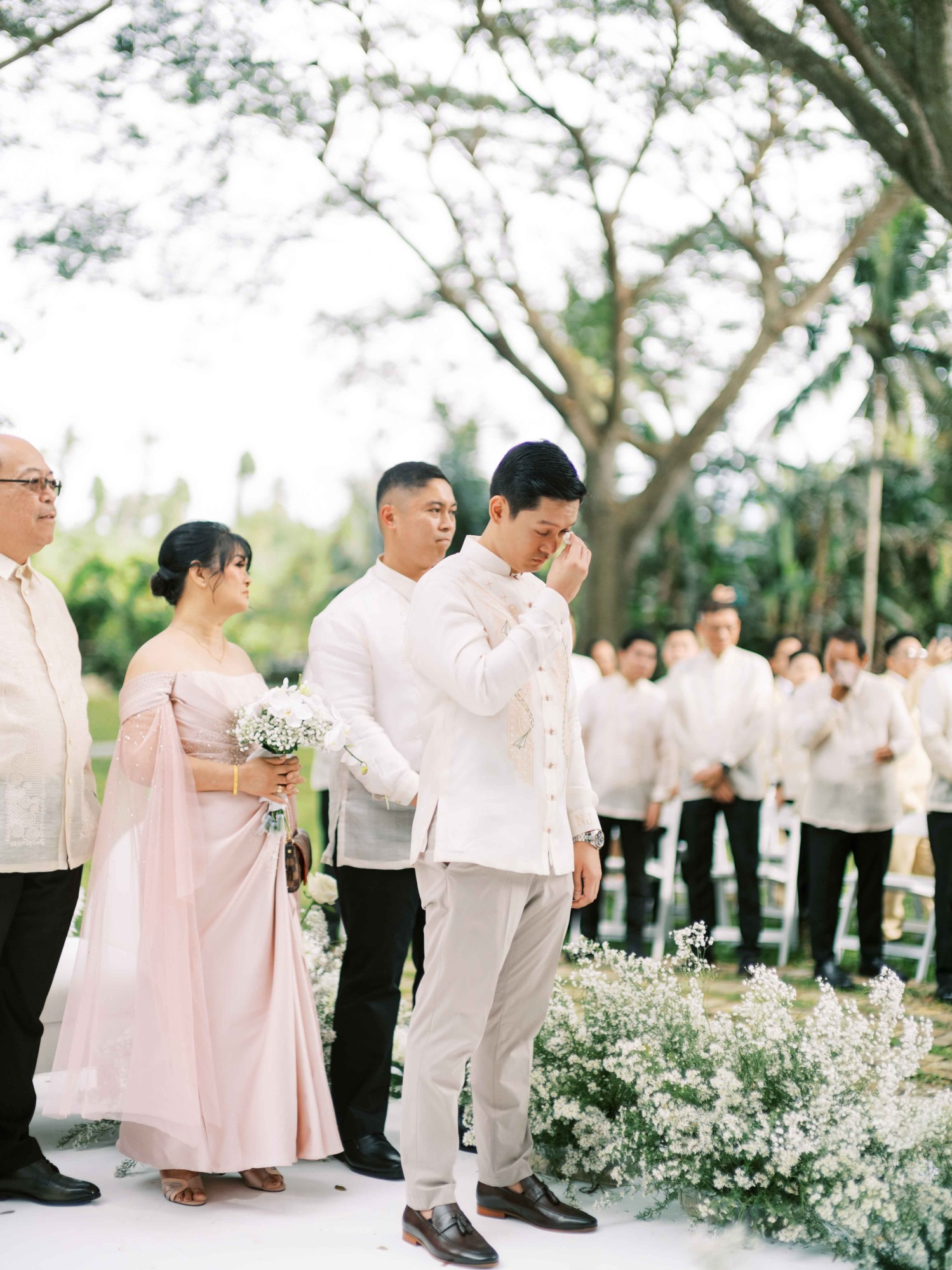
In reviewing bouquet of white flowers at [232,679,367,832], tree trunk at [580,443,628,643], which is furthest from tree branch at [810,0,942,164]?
tree trunk at [580,443,628,643]

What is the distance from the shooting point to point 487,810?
11.1 ft

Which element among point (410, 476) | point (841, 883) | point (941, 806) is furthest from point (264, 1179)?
point (841, 883)

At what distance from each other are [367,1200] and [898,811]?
4.26 meters

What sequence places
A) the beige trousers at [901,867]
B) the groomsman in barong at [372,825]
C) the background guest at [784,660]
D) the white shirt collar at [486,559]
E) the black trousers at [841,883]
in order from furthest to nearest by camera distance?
the background guest at [784,660] → the beige trousers at [901,867] → the black trousers at [841,883] → the groomsman in barong at [372,825] → the white shirt collar at [486,559]

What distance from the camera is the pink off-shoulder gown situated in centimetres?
375

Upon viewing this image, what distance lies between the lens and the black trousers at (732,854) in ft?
24.4

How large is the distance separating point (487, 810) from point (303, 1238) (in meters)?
1.31


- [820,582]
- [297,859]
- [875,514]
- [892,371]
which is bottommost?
[297,859]

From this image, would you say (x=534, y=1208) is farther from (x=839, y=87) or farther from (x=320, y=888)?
(x=839, y=87)

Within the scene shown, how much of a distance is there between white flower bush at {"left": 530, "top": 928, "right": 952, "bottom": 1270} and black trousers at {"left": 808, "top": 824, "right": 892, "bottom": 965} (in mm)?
3091

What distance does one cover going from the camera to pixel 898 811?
282 inches

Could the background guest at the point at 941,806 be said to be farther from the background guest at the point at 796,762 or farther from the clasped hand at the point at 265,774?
the clasped hand at the point at 265,774

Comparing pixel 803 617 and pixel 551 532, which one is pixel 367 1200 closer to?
pixel 551 532

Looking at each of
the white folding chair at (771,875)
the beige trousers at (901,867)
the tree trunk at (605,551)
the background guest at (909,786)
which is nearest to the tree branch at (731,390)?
the tree trunk at (605,551)
